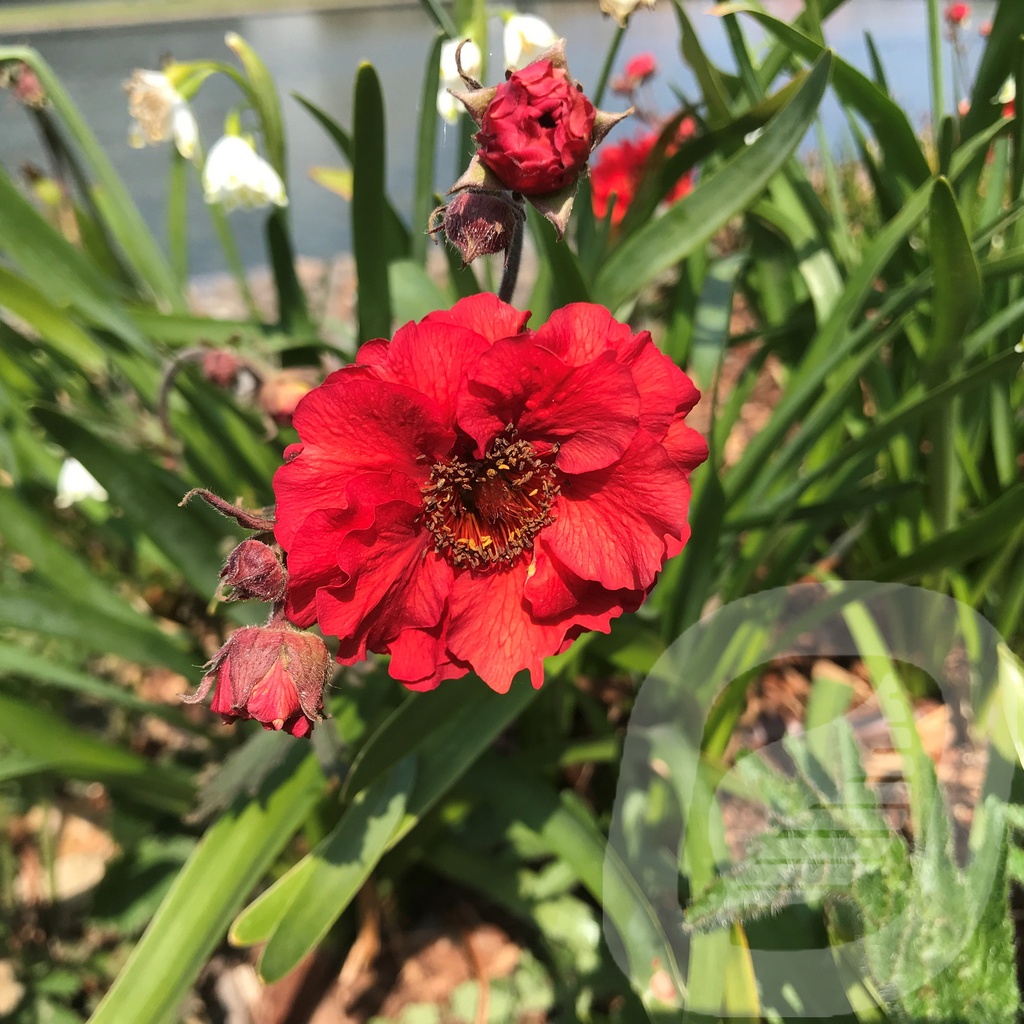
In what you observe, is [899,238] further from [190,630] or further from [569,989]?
[190,630]

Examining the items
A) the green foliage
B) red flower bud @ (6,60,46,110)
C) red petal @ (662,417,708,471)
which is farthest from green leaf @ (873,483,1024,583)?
red flower bud @ (6,60,46,110)

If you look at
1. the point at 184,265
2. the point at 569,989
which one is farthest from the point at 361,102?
the point at 569,989

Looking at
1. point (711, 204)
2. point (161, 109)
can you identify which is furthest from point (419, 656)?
point (161, 109)

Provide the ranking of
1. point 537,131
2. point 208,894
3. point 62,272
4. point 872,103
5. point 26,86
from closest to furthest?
point 537,131 < point 208,894 < point 872,103 < point 62,272 < point 26,86

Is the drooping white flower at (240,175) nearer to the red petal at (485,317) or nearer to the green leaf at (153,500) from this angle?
the green leaf at (153,500)

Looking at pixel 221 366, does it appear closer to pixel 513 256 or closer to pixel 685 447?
pixel 513 256

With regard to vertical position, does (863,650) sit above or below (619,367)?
below
